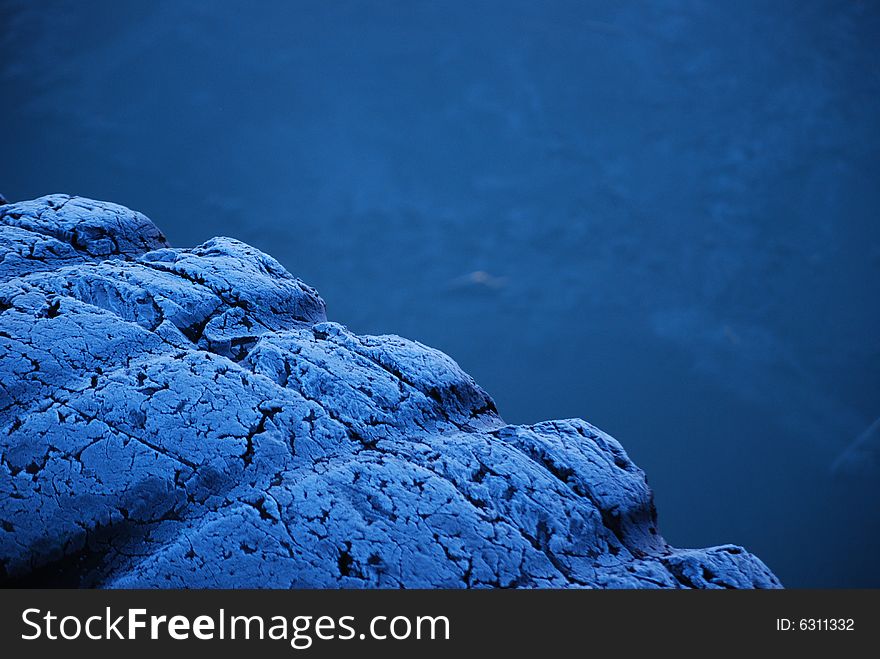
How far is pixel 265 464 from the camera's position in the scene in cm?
141

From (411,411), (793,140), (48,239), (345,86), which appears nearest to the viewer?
(411,411)

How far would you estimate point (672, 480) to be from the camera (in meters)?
7.33

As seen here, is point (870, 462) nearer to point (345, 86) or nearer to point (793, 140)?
point (793, 140)

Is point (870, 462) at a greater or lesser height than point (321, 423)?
greater

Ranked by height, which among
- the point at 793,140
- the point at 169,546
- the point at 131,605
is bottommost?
the point at 131,605

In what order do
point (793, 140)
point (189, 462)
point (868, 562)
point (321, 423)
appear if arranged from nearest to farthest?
point (189, 462) → point (321, 423) → point (868, 562) → point (793, 140)

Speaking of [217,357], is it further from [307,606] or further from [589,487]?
[589,487]

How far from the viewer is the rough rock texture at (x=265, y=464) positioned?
1267mm

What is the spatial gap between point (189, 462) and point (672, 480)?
7.19 meters

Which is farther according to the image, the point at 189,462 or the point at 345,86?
the point at 345,86

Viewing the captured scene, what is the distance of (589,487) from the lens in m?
1.51

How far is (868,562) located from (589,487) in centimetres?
726

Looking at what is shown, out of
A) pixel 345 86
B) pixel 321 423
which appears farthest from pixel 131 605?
pixel 345 86

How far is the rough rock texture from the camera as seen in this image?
1.27m
